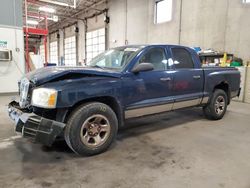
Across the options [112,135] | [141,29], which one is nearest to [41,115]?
[112,135]

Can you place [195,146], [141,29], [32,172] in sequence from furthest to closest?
1. [141,29]
2. [195,146]
3. [32,172]

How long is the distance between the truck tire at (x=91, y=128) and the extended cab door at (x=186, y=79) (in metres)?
1.42

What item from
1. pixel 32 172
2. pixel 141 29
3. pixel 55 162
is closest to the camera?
pixel 32 172

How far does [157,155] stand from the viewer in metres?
2.74

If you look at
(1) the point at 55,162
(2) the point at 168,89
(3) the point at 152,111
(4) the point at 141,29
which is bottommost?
(1) the point at 55,162

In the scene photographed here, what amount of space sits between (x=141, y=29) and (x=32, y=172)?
11.2 m

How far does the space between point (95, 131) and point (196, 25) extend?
8108mm

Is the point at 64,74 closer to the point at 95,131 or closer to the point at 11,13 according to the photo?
the point at 95,131

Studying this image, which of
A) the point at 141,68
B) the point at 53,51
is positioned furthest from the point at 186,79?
the point at 53,51

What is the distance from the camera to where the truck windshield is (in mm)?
3192

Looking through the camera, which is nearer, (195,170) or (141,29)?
(195,170)

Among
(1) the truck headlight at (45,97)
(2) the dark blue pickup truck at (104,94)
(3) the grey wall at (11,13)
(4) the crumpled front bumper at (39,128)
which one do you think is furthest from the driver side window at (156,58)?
(3) the grey wall at (11,13)

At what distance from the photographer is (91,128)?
2660mm

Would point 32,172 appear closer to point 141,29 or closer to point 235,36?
point 235,36
